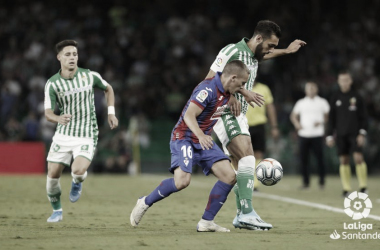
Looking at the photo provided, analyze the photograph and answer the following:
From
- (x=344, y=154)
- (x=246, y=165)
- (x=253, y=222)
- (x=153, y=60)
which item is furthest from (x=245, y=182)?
(x=153, y=60)

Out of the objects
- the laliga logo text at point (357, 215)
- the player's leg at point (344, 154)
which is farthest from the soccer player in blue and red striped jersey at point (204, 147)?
the player's leg at point (344, 154)

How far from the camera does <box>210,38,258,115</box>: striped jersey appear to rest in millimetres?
8117

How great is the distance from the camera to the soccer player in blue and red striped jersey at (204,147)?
298 inches

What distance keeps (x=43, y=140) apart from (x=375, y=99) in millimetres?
10466

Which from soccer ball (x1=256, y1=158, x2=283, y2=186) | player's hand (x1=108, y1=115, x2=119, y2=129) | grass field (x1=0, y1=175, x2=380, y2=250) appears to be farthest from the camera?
player's hand (x1=108, y1=115, x2=119, y2=129)

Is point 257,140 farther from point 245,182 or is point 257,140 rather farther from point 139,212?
point 139,212

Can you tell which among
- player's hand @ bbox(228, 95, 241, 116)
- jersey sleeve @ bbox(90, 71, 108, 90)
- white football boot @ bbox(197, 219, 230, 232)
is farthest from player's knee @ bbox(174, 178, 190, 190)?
jersey sleeve @ bbox(90, 71, 108, 90)

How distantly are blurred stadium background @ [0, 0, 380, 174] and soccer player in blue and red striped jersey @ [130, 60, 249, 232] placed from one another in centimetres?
1379

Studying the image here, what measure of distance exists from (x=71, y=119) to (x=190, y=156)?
2.25m

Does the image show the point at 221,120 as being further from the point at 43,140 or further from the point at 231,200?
the point at 43,140

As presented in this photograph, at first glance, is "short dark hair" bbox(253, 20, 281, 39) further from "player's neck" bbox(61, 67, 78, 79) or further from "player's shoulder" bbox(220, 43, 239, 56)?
"player's neck" bbox(61, 67, 78, 79)

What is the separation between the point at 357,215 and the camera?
9.37m

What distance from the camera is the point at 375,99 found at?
23.8m

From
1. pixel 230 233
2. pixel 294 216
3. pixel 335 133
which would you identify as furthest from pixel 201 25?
pixel 230 233
